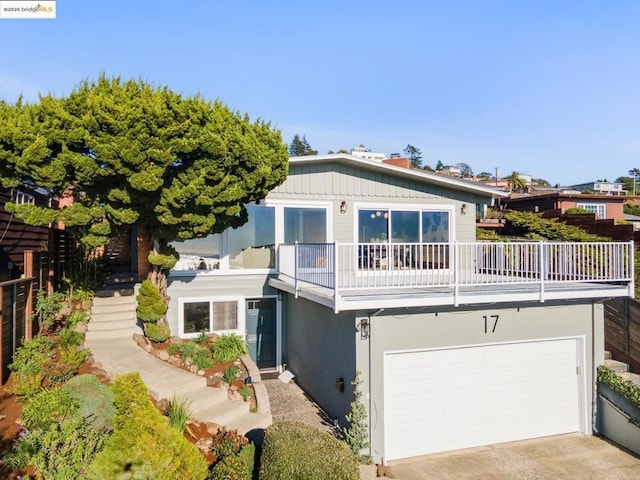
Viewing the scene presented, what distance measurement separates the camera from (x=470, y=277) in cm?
788

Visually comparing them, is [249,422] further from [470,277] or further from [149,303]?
[470,277]

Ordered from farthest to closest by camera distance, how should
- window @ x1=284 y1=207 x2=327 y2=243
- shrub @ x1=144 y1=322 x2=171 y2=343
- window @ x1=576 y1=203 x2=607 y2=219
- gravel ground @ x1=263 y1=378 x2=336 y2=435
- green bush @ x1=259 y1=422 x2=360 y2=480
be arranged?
1. window @ x1=576 y1=203 x2=607 y2=219
2. window @ x1=284 y1=207 x2=327 y2=243
3. shrub @ x1=144 y1=322 x2=171 y2=343
4. gravel ground @ x1=263 y1=378 x2=336 y2=435
5. green bush @ x1=259 y1=422 x2=360 y2=480

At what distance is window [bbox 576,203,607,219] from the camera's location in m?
25.0

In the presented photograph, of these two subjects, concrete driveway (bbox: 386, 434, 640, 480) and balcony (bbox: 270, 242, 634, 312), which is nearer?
concrete driveway (bbox: 386, 434, 640, 480)

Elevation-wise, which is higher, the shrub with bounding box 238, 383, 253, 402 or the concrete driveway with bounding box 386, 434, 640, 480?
the shrub with bounding box 238, 383, 253, 402

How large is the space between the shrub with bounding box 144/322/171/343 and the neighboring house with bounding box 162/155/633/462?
3.68 feet

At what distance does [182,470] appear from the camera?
461 centimetres

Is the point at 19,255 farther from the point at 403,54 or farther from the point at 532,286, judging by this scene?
the point at 403,54

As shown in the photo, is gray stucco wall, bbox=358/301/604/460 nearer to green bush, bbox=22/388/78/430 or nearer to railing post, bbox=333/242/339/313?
railing post, bbox=333/242/339/313

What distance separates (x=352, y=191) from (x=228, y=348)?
5349 millimetres

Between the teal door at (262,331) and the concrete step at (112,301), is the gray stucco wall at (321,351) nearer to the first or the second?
the teal door at (262,331)

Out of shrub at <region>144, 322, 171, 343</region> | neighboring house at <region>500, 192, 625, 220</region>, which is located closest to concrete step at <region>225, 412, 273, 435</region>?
shrub at <region>144, 322, 171, 343</region>

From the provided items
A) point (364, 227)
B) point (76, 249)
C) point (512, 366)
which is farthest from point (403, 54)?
point (76, 249)

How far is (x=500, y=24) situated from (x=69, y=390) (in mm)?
13539
